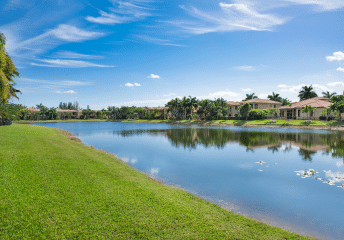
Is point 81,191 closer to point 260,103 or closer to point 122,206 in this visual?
point 122,206

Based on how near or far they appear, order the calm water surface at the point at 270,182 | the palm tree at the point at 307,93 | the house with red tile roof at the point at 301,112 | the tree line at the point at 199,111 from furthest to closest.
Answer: the palm tree at the point at 307,93 → the tree line at the point at 199,111 → the house with red tile roof at the point at 301,112 → the calm water surface at the point at 270,182

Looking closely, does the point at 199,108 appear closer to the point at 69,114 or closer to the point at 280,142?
the point at 280,142

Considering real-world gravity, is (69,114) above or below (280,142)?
above

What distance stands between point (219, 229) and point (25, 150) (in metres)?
12.7

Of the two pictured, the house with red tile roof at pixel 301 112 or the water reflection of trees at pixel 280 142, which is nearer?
the water reflection of trees at pixel 280 142

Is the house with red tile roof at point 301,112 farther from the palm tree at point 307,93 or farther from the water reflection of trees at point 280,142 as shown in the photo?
the water reflection of trees at point 280,142

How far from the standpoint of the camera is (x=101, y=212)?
6324 mm

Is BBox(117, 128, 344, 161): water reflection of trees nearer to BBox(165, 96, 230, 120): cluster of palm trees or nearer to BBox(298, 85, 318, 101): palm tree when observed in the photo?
BBox(165, 96, 230, 120): cluster of palm trees

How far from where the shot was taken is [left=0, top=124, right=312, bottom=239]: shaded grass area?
547 cm

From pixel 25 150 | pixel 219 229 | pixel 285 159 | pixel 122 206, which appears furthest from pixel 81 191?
pixel 285 159

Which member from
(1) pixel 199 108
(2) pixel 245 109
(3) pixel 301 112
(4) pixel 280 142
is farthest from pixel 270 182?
(1) pixel 199 108

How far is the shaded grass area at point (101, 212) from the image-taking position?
215 inches

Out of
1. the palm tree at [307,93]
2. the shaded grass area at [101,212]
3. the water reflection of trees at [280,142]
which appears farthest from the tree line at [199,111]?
the shaded grass area at [101,212]

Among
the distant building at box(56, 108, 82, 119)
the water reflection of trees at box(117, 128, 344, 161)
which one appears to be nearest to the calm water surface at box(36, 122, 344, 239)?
the water reflection of trees at box(117, 128, 344, 161)
